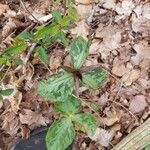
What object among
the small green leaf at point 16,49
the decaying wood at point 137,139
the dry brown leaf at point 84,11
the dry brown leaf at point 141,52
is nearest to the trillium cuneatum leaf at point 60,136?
the small green leaf at point 16,49

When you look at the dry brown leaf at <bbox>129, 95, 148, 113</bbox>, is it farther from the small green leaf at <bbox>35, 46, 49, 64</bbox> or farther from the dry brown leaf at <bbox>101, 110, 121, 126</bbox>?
the small green leaf at <bbox>35, 46, 49, 64</bbox>

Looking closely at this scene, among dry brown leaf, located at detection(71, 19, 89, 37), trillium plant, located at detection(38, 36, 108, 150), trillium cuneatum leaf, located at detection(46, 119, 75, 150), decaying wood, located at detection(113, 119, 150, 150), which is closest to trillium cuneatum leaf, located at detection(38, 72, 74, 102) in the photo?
trillium plant, located at detection(38, 36, 108, 150)

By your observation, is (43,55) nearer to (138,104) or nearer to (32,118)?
(32,118)

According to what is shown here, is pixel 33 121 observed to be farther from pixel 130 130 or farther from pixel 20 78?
pixel 130 130

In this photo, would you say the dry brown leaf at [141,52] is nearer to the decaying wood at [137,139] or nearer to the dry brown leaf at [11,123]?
the decaying wood at [137,139]

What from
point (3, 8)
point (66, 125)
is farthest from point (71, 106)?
point (3, 8)

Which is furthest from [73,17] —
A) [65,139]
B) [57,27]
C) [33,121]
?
[65,139]

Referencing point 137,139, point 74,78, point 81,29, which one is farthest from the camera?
point 81,29
